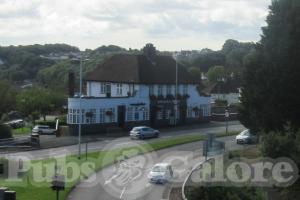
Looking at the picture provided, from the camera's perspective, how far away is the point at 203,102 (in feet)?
281

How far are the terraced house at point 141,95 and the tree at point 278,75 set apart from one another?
22.5 m

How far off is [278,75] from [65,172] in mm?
20918

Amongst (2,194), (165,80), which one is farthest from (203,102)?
(2,194)

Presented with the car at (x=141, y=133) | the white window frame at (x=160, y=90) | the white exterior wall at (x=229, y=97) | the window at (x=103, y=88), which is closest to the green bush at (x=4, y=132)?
the car at (x=141, y=133)

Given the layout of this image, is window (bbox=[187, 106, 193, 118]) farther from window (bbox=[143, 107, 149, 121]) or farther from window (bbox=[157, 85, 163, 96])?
window (bbox=[143, 107, 149, 121])

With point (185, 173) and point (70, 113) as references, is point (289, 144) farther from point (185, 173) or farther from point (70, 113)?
point (70, 113)

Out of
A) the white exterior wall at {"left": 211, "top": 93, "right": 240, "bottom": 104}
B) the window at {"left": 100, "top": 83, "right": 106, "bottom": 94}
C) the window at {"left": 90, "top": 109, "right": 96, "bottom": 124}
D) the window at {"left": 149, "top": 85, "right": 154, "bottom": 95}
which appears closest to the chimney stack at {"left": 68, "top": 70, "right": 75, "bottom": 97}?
the window at {"left": 90, "top": 109, "right": 96, "bottom": 124}

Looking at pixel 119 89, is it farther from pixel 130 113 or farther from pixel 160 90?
pixel 160 90

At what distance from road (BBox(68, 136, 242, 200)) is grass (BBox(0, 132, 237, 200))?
2.93ft

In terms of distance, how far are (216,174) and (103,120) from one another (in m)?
40.1

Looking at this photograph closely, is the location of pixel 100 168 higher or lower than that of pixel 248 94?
lower

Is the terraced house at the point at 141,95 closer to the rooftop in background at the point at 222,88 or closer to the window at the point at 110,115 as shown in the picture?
the window at the point at 110,115

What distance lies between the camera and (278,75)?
50719mm

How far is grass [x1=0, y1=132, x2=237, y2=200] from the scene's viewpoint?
3309 centimetres
